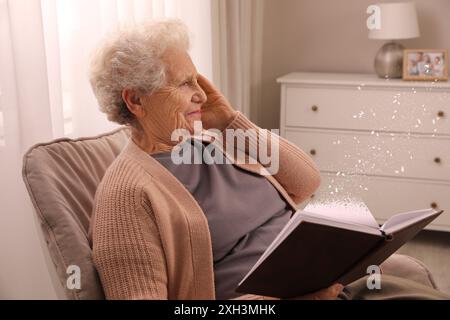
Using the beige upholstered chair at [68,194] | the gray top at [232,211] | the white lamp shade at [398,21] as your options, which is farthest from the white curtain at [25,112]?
the white lamp shade at [398,21]

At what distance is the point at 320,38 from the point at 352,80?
1.82 ft

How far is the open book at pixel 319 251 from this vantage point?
1.03 metres

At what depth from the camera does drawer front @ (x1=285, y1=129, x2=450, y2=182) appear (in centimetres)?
285

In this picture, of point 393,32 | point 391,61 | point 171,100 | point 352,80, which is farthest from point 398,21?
point 171,100

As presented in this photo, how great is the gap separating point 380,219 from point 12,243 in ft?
6.56

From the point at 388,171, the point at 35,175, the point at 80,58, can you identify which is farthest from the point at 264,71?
the point at 35,175

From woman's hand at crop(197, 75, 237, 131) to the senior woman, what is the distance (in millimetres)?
142

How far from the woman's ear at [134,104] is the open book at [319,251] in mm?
517

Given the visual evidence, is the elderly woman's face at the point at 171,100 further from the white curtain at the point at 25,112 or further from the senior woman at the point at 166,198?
the white curtain at the point at 25,112

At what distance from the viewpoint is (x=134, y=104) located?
1.44 m

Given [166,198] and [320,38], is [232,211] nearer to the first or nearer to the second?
[166,198]

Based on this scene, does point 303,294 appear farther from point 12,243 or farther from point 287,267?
point 12,243

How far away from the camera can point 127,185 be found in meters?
1.28

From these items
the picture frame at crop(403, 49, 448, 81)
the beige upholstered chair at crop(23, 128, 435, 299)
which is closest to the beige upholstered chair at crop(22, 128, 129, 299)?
the beige upholstered chair at crop(23, 128, 435, 299)
